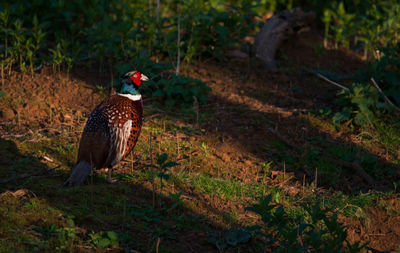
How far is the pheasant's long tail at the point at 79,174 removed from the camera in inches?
176

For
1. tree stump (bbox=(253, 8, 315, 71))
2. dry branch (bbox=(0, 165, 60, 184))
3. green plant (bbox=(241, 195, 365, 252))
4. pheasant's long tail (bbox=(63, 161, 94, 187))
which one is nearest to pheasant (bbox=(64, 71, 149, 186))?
pheasant's long tail (bbox=(63, 161, 94, 187))

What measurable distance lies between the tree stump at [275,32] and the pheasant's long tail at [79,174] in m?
4.77

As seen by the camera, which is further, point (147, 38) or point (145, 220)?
point (147, 38)

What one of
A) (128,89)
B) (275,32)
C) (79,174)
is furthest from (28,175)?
(275,32)

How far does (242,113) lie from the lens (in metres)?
7.01

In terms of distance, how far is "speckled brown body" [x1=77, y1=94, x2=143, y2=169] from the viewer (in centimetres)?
468

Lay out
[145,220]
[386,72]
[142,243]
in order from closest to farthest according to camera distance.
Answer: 1. [142,243]
2. [145,220]
3. [386,72]

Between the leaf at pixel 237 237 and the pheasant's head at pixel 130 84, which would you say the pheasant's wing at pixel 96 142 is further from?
the leaf at pixel 237 237

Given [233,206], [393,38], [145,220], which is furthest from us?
[393,38]

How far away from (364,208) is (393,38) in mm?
4604

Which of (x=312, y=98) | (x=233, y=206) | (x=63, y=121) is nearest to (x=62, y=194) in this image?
(x=233, y=206)

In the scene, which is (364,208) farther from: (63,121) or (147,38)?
(147,38)

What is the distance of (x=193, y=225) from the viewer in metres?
4.14

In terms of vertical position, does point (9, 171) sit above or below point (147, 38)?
below
